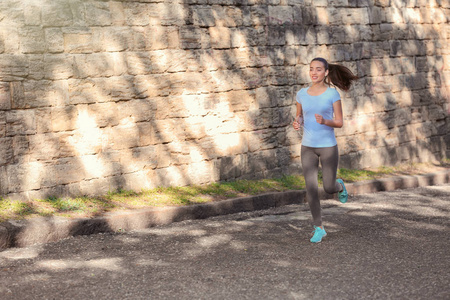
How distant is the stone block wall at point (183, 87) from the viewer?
7867mm

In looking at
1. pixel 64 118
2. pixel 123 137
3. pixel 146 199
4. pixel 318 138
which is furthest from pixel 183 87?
pixel 318 138

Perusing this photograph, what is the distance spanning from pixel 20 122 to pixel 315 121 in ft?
10.8

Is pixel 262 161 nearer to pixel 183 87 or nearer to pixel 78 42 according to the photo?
pixel 183 87

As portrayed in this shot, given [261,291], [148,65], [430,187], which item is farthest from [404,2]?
[261,291]

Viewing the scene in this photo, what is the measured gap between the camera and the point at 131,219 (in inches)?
299

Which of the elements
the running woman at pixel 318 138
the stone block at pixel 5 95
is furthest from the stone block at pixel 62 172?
the running woman at pixel 318 138

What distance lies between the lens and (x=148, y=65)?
881 centimetres

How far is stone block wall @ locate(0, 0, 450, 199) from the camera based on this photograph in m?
7.87

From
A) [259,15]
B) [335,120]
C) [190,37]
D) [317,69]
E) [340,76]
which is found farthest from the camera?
[259,15]

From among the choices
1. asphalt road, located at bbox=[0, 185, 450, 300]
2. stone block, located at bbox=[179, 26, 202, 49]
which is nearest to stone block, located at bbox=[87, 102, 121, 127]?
stone block, located at bbox=[179, 26, 202, 49]

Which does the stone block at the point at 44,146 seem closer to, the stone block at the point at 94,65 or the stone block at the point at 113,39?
the stone block at the point at 94,65

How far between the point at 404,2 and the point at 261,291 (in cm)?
854

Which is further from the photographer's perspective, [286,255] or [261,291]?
[286,255]

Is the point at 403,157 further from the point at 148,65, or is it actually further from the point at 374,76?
the point at 148,65
